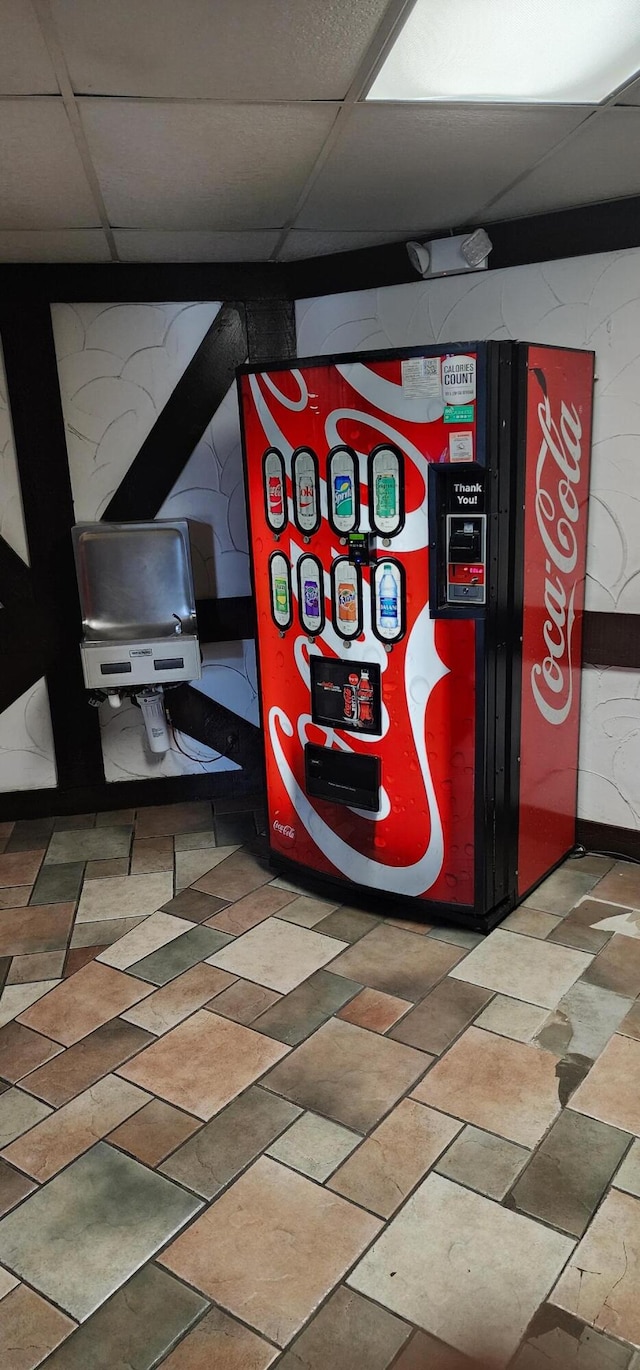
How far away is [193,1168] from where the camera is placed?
2.28m

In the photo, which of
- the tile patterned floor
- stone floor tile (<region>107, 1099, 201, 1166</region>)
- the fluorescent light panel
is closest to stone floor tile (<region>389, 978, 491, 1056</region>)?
the tile patterned floor

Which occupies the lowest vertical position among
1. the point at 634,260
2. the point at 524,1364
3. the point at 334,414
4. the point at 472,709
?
the point at 524,1364

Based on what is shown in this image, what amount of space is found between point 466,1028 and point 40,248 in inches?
136

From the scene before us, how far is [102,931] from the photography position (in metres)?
3.46

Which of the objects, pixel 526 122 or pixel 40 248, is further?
pixel 40 248

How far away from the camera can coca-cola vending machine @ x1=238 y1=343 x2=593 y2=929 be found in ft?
9.77

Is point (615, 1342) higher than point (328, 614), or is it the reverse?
point (328, 614)

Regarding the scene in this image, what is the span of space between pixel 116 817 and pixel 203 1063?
206cm

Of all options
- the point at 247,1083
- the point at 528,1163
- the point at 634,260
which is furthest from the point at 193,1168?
the point at 634,260

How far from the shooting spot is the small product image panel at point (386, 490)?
3041mm

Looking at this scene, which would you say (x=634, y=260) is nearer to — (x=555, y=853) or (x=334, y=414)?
(x=334, y=414)

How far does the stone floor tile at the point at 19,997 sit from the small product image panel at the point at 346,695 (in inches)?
54.0

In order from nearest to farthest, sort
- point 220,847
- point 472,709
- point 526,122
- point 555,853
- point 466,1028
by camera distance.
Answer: point 526,122 < point 466,1028 < point 472,709 < point 555,853 < point 220,847

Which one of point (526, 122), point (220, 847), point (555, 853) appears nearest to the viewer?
point (526, 122)
